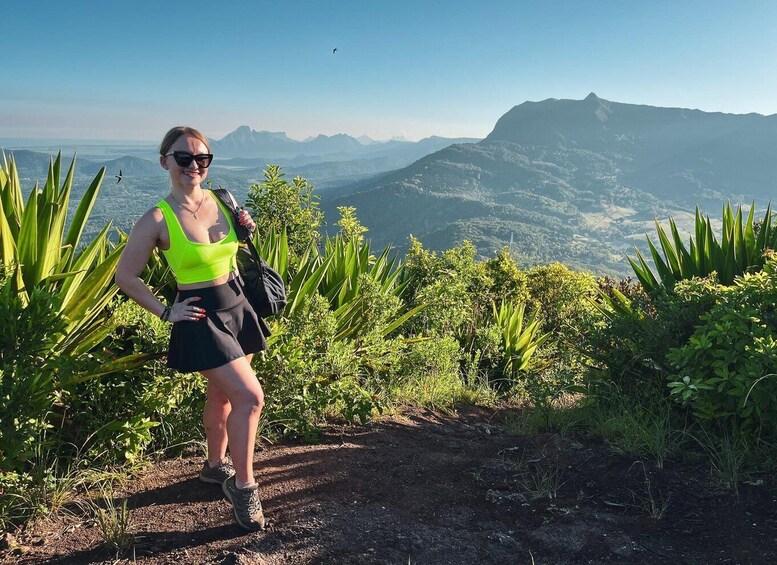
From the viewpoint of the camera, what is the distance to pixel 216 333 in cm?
232

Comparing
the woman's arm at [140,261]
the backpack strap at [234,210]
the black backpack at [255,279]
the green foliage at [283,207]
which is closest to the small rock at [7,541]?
the woman's arm at [140,261]

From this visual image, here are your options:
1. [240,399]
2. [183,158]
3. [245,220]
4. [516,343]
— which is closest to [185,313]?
[240,399]

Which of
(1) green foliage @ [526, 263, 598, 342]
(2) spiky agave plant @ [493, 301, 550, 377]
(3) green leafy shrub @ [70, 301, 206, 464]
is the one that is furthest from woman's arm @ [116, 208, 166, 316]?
(1) green foliage @ [526, 263, 598, 342]

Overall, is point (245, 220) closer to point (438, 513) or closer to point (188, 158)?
point (188, 158)

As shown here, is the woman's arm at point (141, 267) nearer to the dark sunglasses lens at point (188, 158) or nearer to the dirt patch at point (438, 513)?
the dark sunglasses lens at point (188, 158)

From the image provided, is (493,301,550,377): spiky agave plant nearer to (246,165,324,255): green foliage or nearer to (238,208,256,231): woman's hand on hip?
(246,165,324,255): green foliage

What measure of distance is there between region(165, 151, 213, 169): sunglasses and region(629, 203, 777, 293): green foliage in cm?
362

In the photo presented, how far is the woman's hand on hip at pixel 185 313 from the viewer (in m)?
2.25

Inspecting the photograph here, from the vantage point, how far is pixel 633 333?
3.89 metres

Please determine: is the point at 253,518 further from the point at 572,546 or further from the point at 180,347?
the point at 572,546

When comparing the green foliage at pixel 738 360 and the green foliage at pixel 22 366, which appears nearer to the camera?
the green foliage at pixel 22 366

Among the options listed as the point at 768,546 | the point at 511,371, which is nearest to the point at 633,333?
the point at 768,546

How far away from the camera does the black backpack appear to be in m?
2.63

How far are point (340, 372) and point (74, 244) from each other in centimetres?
166
